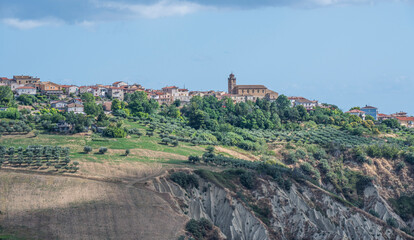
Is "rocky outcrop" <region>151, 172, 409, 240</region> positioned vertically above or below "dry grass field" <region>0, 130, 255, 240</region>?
below

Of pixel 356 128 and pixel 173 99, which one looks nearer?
pixel 356 128

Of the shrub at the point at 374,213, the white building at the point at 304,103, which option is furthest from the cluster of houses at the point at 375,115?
the shrub at the point at 374,213

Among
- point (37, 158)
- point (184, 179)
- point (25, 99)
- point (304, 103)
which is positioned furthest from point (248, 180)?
point (304, 103)

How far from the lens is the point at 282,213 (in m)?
70.0

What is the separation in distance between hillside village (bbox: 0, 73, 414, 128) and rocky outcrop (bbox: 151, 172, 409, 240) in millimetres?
59247

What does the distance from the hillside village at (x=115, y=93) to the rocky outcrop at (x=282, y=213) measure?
59247 mm

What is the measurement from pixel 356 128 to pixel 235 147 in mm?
38537

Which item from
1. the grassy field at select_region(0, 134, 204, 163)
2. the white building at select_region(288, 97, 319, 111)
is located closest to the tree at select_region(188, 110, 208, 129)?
the grassy field at select_region(0, 134, 204, 163)

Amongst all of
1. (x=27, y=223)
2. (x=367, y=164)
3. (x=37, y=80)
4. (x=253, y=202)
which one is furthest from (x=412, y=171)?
(x=37, y=80)

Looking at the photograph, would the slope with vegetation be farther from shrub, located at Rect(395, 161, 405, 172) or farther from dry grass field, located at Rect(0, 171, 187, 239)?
dry grass field, located at Rect(0, 171, 187, 239)

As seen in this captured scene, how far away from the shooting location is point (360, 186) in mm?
95125

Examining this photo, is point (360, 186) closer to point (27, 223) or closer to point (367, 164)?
point (367, 164)

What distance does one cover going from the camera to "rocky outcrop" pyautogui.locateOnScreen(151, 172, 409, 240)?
2534 inches

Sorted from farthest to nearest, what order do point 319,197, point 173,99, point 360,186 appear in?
point 173,99
point 360,186
point 319,197
